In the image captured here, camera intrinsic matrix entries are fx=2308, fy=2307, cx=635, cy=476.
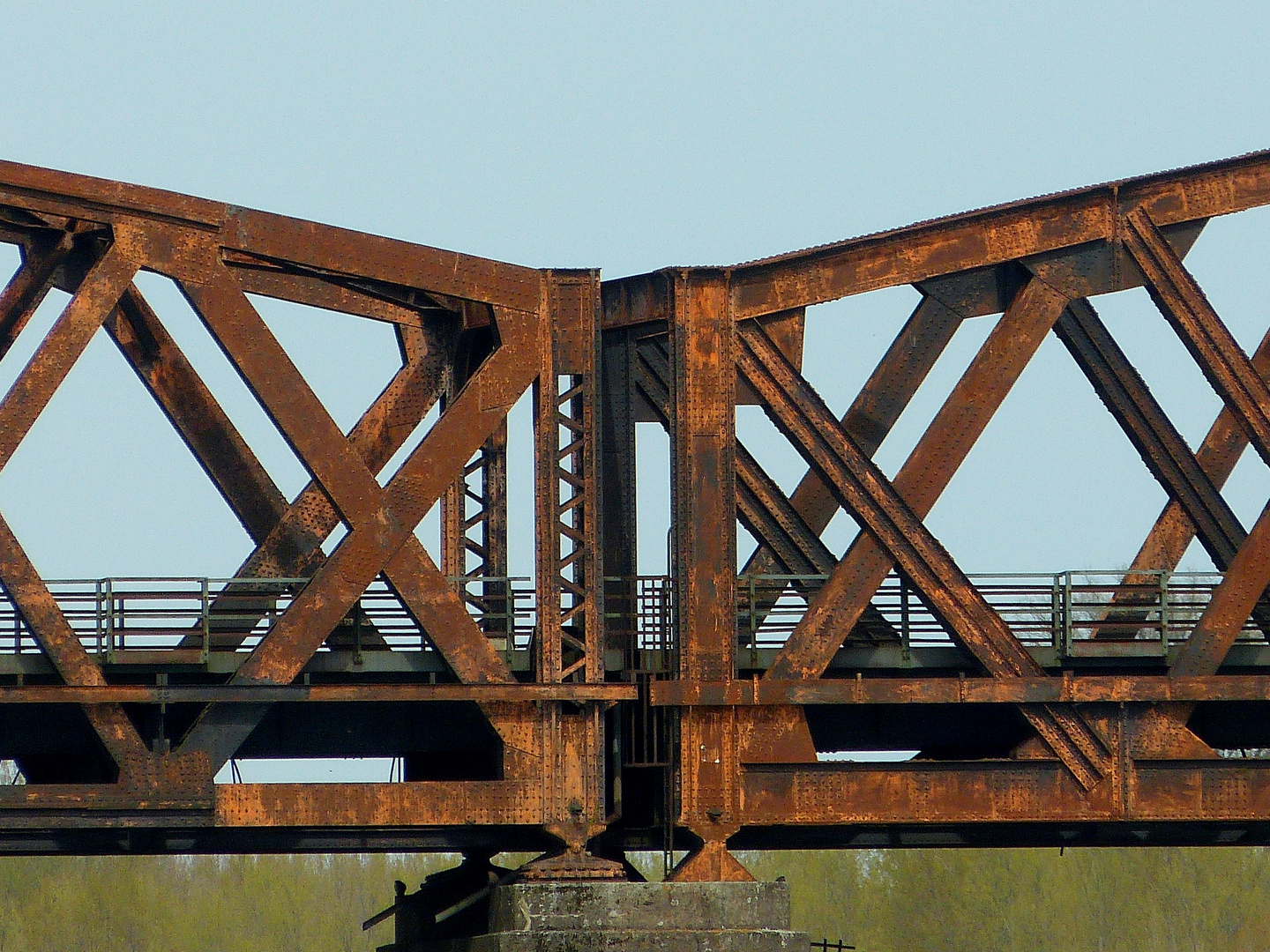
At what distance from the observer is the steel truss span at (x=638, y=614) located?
24781mm

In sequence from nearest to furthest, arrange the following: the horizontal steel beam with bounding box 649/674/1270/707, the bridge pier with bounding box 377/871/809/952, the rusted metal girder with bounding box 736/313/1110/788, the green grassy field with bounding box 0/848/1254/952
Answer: the bridge pier with bounding box 377/871/809/952, the horizontal steel beam with bounding box 649/674/1270/707, the rusted metal girder with bounding box 736/313/1110/788, the green grassy field with bounding box 0/848/1254/952

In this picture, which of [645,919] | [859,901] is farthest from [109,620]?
[859,901]

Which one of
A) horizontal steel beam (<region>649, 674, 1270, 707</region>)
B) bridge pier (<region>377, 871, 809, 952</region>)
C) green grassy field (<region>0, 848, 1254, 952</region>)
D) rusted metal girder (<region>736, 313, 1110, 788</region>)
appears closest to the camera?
bridge pier (<region>377, 871, 809, 952</region>)

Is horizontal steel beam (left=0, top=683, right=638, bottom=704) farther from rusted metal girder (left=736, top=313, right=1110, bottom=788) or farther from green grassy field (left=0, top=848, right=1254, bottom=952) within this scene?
green grassy field (left=0, top=848, right=1254, bottom=952)

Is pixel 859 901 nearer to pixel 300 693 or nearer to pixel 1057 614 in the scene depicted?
pixel 1057 614

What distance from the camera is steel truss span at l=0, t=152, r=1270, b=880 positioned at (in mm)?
24781

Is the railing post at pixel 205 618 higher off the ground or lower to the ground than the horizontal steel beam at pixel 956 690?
higher

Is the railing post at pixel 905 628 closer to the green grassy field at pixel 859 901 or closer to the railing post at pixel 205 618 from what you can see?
the railing post at pixel 205 618

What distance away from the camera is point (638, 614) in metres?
26.2

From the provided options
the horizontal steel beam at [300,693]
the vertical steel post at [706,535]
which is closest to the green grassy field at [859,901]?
the vertical steel post at [706,535]

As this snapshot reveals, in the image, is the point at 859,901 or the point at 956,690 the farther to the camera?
the point at 859,901

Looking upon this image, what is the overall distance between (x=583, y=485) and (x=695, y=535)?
53.8 inches

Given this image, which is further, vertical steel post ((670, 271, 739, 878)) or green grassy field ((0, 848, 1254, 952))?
green grassy field ((0, 848, 1254, 952))

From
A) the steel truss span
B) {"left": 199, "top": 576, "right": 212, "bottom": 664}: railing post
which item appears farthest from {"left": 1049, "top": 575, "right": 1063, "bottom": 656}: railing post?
{"left": 199, "top": 576, "right": 212, "bottom": 664}: railing post
